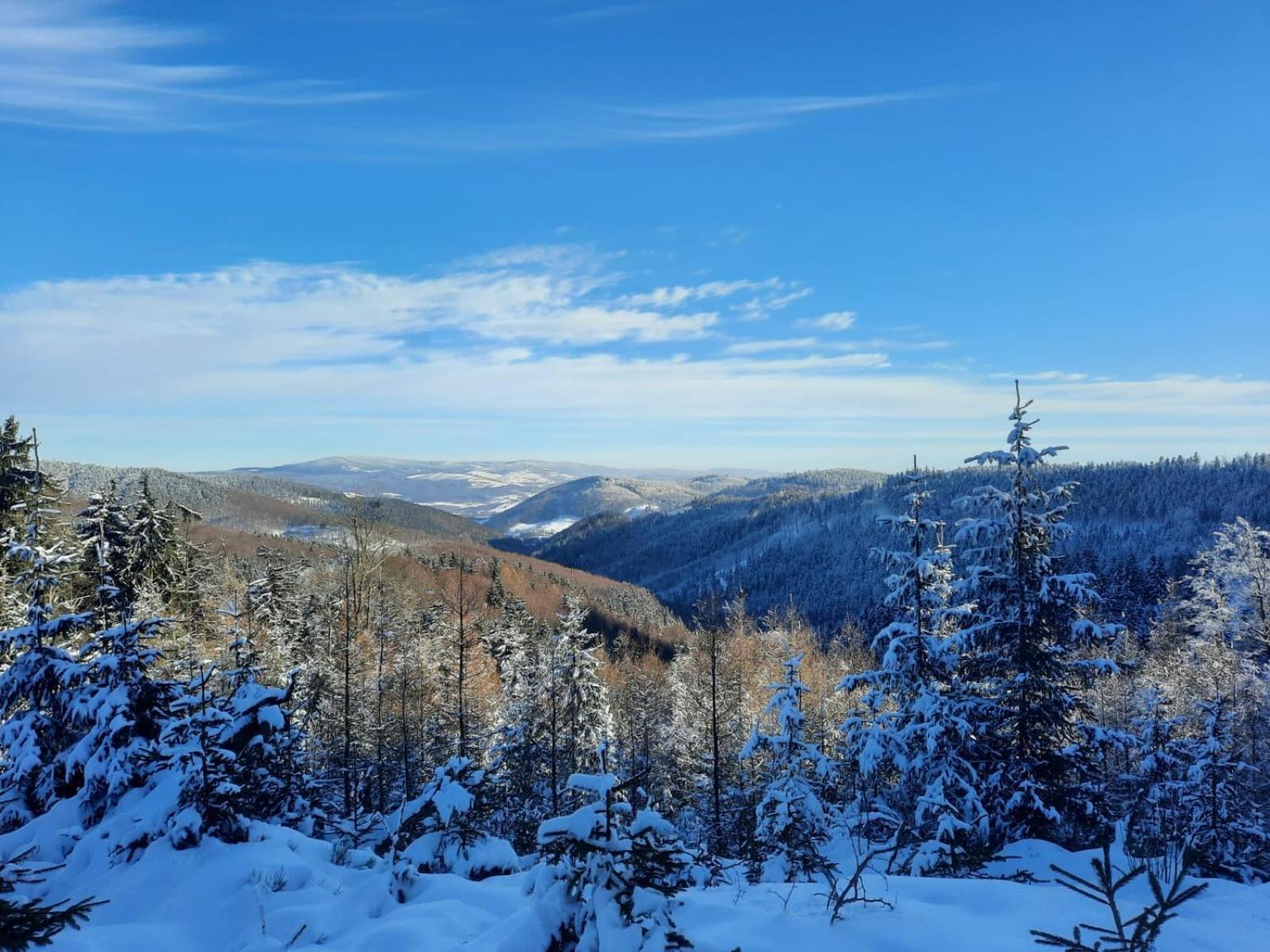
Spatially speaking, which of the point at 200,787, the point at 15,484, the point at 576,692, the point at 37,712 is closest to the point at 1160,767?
the point at 200,787

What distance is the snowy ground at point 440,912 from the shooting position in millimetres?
4066

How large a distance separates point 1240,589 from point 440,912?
96.1ft

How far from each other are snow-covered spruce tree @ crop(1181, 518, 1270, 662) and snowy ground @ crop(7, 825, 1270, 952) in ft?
73.2

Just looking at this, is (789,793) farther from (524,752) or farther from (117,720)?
(524,752)

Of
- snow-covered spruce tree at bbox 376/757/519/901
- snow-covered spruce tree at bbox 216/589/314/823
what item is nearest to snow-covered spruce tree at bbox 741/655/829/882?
snow-covered spruce tree at bbox 376/757/519/901

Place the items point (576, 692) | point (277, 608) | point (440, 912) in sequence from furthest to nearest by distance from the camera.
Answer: point (277, 608) < point (576, 692) < point (440, 912)

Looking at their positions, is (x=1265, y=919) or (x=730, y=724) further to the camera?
(x=730, y=724)

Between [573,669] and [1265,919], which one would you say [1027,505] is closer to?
[1265,919]

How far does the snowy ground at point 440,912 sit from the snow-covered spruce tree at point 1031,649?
23.6ft

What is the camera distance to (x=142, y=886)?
232 inches

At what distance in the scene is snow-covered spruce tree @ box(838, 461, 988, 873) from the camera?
1145 cm

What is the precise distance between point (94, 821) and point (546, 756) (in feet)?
58.5

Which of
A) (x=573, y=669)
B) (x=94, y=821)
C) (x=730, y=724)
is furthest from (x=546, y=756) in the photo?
A: (x=94, y=821)

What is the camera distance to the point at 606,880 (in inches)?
152
